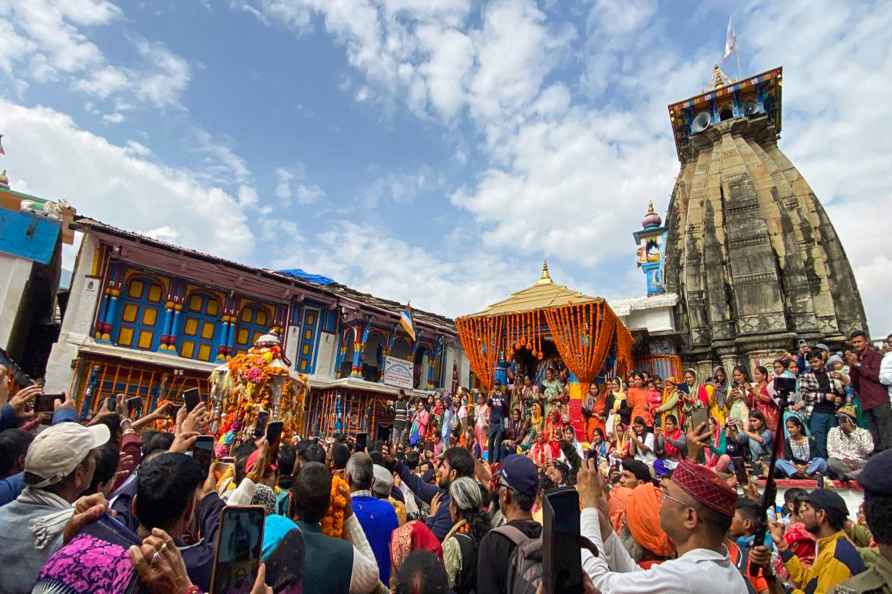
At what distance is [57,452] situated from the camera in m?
2.10

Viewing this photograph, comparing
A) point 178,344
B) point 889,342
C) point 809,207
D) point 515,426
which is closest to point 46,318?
point 178,344

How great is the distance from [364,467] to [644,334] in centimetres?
1668

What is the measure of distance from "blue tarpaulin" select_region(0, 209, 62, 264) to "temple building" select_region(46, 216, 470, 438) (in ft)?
3.26

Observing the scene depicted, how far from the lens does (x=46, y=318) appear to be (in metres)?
20.5

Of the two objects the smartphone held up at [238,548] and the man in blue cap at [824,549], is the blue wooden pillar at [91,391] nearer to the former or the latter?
the smartphone held up at [238,548]

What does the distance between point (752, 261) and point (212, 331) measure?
2264cm

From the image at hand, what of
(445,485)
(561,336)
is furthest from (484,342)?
(445,485)

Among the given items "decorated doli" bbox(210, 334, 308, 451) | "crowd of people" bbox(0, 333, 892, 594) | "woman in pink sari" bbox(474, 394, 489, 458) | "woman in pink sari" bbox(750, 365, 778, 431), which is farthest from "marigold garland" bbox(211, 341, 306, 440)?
"woman in pink sari" bbox(750, 365, 778, 431)

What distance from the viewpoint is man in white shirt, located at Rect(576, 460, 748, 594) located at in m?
1.98

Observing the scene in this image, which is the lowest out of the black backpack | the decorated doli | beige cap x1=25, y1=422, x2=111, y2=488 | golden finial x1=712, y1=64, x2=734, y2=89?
the black backpack

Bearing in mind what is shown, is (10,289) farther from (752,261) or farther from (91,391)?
(752,261)

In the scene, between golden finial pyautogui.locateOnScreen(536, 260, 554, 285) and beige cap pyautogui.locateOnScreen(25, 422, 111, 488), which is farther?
golden finial pyautogui.locateOnScreen(536, 260, 554, 285)

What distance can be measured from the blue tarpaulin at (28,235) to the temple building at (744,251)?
20323 millimetres

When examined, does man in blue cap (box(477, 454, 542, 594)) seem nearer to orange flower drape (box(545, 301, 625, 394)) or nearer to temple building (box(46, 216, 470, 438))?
temple building (box(46, 216, 470, 438))
